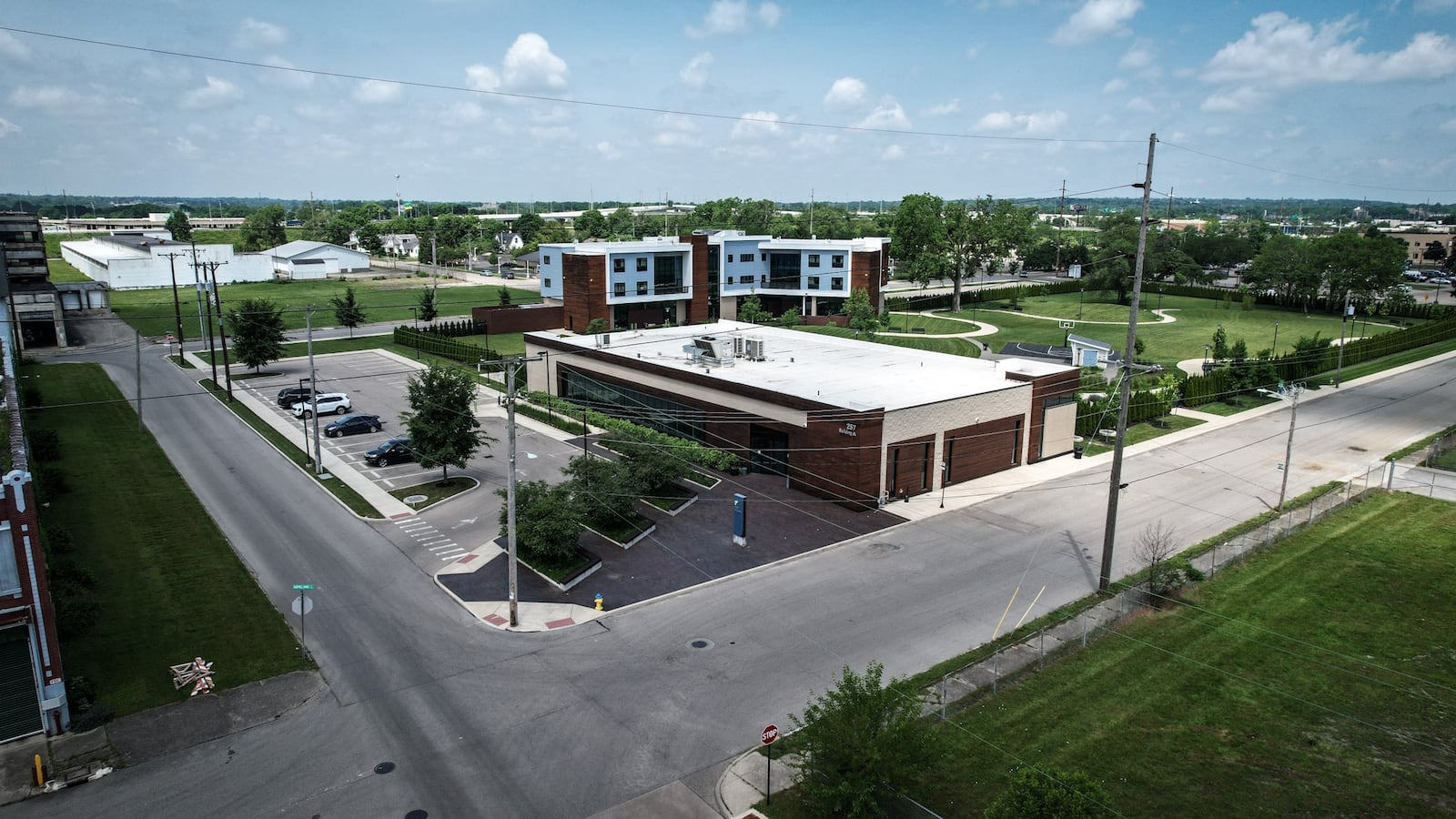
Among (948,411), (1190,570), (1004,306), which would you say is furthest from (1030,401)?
(1004,306)

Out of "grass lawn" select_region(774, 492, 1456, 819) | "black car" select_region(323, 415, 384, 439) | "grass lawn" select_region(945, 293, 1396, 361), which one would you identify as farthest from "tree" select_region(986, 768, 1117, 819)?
"grass lawn" select_region(945, 293, 1396, 361)

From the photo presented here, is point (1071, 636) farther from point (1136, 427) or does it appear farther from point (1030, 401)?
point (1136, 427)

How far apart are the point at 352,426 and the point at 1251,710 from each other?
4339 centimetres

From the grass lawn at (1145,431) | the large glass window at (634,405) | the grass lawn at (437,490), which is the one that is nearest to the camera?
the grass lawn at (437,490)

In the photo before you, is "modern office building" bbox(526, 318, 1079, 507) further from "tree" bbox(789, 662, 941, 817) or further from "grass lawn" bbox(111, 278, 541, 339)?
"grass lawn" bbox(111, 278, 541, 339)

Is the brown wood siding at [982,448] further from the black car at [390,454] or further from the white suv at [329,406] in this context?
the white suv at [329,406]

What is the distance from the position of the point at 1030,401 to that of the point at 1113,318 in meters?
60.4

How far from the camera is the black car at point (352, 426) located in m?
47.3

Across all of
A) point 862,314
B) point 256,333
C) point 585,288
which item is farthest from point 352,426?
point 862,314

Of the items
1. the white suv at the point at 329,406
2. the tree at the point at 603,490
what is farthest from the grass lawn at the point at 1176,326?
the white suv at the point at 329,406

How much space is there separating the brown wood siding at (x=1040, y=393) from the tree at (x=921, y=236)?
191 ft

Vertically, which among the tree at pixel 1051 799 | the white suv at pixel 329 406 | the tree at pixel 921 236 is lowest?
the white suv at pixel 329 406

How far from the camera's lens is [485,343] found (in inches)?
2943

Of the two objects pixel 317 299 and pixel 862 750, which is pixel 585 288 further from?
pixel 862 750
